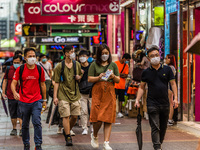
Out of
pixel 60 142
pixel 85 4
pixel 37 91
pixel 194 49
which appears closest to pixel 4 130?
pixel 60 142

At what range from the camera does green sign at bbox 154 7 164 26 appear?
1374 cm

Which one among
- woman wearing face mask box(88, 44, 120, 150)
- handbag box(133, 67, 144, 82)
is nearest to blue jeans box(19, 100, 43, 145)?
woman wearing face mask box(88, 44, 120, 150)

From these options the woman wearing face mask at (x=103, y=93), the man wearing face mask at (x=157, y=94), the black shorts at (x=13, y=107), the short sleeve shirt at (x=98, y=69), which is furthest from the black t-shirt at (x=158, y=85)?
the black shorts at (x=13, y=107)

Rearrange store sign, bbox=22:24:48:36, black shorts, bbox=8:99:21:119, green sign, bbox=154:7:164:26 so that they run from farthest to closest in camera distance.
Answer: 1. store sign, bbox=22:24:48:36
2. green sign, bbox=154:7:164:26
3. black shorts, bbox=8:99:21:119

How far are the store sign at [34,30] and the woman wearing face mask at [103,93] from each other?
16592 mm

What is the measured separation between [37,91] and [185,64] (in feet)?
17.4

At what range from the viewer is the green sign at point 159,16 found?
13.7m

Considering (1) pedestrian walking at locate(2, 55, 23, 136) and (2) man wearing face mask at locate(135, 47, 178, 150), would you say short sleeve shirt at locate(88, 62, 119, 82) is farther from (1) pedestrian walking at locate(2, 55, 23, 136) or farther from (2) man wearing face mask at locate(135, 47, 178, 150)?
(1) pedestrian walking at locate(2, 55, 23, 136)

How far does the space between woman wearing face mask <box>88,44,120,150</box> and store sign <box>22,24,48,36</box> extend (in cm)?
1659

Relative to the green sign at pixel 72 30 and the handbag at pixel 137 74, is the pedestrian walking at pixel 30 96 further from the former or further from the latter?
the green sign at pixel 72 30

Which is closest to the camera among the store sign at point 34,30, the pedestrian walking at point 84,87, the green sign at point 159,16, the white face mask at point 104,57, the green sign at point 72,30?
the white face mask at point 104,57

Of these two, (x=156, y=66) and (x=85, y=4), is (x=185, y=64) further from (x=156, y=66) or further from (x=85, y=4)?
A: (x=156, y=66)

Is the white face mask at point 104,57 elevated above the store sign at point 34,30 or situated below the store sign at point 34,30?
below

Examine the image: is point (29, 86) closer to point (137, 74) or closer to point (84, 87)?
point (84, 87)
